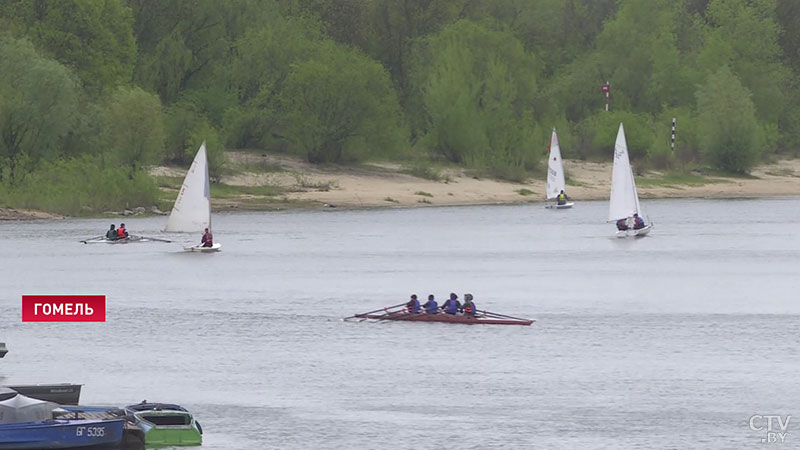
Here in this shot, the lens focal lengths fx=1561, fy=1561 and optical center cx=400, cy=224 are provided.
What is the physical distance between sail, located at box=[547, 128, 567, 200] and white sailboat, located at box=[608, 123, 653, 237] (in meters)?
26.5

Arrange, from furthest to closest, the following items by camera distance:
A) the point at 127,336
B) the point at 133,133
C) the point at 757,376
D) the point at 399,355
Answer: the point at 133,133
the point at 127,336
the point at 399,355
the point at 757,376

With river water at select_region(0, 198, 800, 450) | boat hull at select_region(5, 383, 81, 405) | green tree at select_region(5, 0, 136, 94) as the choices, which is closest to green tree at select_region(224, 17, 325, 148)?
green tree at select_region(5, 0, 136, 94)

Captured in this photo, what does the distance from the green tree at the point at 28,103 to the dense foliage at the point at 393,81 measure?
12cm

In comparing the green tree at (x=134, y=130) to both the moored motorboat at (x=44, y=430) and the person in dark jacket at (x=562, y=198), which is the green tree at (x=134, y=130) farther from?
the moored motorboat at (x=44, y=430)

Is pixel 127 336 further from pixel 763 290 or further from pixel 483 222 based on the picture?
pixel 483 222

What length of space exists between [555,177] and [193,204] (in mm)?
50071

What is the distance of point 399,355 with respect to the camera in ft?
192

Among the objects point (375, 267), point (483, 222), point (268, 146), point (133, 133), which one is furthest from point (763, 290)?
point (268, 146)

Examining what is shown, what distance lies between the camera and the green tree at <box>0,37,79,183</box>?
11644cm

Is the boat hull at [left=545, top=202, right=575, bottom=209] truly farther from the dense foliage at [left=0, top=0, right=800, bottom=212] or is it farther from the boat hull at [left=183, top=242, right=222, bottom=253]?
the boat hull at [left=183, top=242, right=222, bottom=253]

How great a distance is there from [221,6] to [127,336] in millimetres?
81900

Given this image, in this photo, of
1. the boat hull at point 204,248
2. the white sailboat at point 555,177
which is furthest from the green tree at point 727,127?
the boat hull at point 204,248

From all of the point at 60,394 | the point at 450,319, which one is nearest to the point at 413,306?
the point at 450,319
